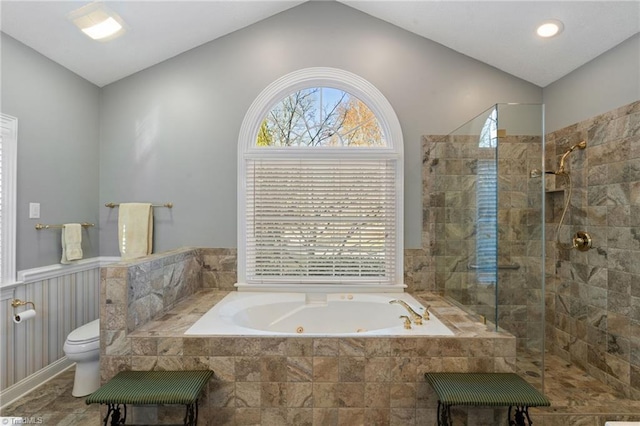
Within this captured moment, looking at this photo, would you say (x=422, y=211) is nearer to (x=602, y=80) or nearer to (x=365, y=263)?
(x=365, y=263)

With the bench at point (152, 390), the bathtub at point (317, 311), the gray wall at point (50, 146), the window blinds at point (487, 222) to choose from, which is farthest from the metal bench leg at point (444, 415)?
the gray wall at point (50, 146)

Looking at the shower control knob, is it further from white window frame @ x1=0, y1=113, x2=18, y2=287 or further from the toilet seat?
white window frame @ x1=0, y1=113, x2=18, y2=287

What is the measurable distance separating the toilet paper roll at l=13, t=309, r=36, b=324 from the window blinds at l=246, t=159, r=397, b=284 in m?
1.66

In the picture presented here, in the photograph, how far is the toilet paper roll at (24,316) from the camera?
1.99 metres

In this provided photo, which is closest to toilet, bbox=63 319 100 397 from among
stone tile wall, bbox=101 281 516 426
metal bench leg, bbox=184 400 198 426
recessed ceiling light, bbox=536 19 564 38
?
stone tile wall, bbox=101 281 516 426

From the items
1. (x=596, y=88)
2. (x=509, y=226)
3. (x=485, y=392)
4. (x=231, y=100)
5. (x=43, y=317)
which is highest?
(x=231, y=100)

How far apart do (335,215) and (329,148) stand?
1.96 feet

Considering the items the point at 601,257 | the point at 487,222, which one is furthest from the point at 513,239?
the point at 601,257

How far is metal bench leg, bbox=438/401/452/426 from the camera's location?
5.08 feet

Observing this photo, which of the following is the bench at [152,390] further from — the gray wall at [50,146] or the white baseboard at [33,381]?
the gray wall at [50,146]

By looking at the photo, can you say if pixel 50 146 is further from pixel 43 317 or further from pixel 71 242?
pixel 43 317

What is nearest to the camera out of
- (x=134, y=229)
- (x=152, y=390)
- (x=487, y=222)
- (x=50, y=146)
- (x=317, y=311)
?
(x=152, y=390)

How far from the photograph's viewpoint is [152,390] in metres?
1.50

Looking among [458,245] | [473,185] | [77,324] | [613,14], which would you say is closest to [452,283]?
[458,245]
